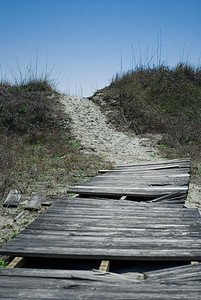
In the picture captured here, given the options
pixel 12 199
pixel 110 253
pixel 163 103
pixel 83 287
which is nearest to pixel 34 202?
pixel 12 199

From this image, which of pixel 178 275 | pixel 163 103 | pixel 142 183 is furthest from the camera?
pixel 163 103

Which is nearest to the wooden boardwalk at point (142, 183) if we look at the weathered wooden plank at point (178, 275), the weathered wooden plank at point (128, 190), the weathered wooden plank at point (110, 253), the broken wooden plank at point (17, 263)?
the weathered wooden plank at point (128, 190)

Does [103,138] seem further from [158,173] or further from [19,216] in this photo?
[19,216]

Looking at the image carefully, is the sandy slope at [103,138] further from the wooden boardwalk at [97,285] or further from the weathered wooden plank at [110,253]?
the wooden boardwalk at [97,285]

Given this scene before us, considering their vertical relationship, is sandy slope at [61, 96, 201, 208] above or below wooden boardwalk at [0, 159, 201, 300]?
above

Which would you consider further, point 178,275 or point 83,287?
point 178,275

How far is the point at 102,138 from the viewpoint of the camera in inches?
480

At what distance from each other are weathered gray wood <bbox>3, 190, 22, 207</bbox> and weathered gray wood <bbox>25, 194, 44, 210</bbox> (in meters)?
0.23

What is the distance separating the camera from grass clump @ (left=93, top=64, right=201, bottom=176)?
11.9 m

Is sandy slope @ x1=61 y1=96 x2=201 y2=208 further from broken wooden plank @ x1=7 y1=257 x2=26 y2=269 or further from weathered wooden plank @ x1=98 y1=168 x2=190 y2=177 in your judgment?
broken wooden plank @ x1=7 y1=257 x2=26 y2=269

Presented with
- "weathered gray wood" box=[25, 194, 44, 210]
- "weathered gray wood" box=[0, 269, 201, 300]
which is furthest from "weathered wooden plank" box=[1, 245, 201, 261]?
"weathered gray wood" box=[25, 194, 44, 210]

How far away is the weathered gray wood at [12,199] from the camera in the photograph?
4.77 m

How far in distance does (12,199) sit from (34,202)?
45 cm

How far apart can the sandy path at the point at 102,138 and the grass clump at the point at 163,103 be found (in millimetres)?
696
